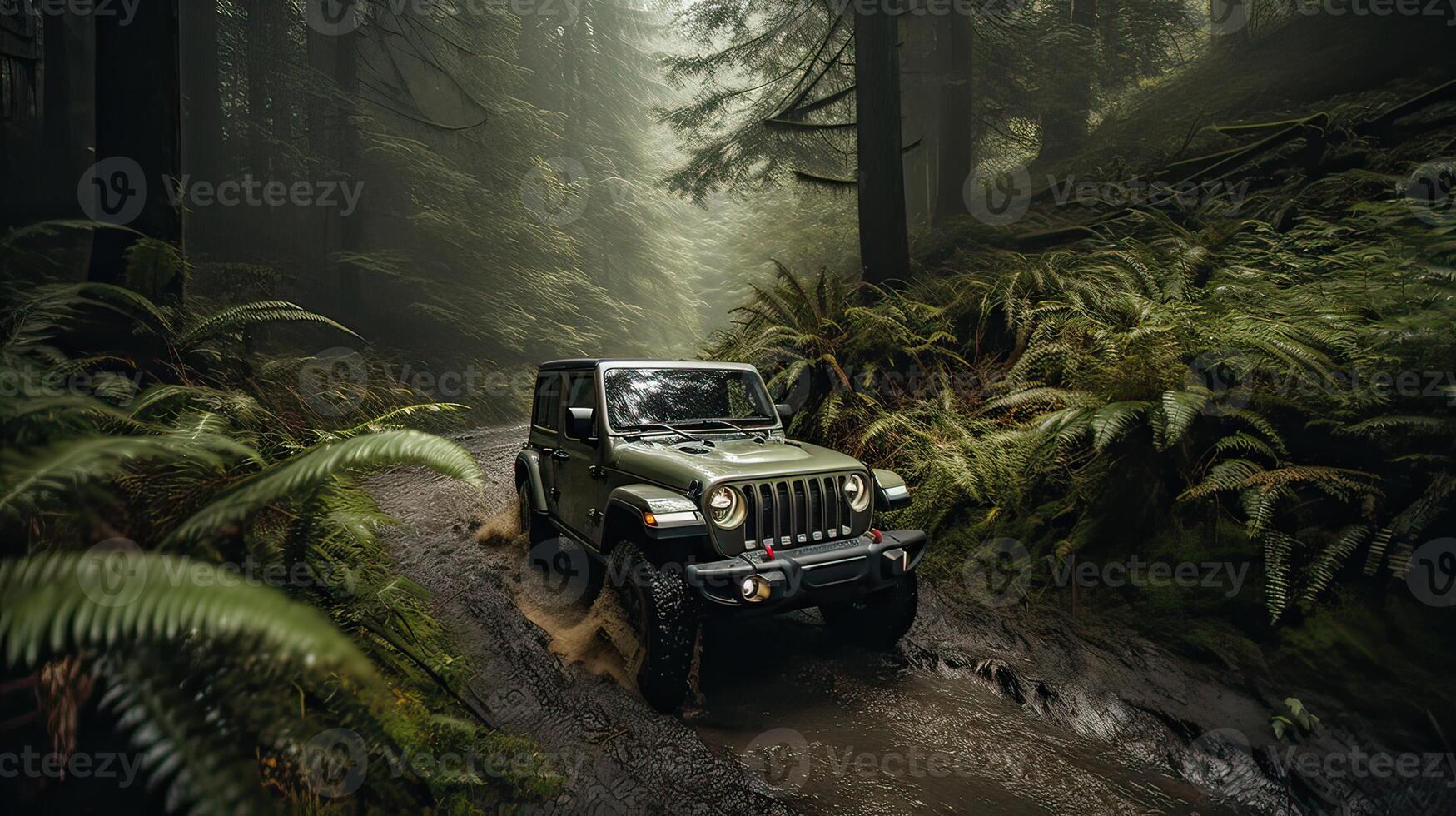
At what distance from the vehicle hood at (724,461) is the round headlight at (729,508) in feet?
0.33

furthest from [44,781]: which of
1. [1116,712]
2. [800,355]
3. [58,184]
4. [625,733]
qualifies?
[58,184]

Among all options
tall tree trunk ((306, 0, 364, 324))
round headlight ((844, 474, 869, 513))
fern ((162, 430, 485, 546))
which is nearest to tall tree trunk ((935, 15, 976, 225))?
round headlight ((844, 474, 869, 513))

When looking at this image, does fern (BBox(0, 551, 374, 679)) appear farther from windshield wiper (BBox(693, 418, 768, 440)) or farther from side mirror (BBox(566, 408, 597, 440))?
windshield wiper (BBox(693, 418, 768, 440))

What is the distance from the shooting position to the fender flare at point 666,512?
3.46 meters

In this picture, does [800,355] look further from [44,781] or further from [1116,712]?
[44,781]

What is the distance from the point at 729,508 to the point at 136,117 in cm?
663

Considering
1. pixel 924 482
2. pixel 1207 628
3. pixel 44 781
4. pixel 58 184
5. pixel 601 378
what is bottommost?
pixel 1207 628

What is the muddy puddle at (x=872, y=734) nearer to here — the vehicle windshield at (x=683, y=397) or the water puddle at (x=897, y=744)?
the water puddle at (x=897, y=744)

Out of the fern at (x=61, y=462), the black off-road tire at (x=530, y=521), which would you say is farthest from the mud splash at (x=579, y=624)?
the fern at (x=61, y=462)

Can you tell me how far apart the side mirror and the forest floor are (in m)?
1.16

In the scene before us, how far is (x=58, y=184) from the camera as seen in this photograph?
1218 centimetres

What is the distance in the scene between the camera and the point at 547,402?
5.91 m

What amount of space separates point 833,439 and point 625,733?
3954mm

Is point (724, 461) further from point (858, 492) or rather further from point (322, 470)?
point (322, 470)
